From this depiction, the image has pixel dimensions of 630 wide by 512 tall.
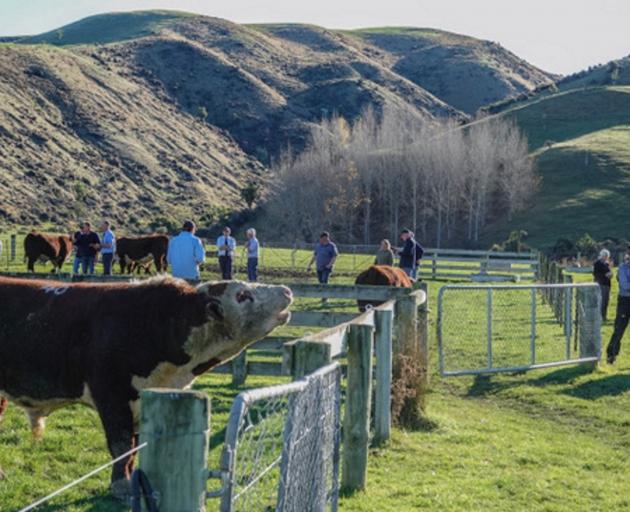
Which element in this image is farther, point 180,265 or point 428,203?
point 428,203

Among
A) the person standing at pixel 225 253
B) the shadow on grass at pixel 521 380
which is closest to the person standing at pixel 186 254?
the shadow on grass at pixel 521 380

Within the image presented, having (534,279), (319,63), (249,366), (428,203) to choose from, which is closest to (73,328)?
(249,366)

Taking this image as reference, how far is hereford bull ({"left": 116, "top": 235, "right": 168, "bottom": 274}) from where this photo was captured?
115 feet

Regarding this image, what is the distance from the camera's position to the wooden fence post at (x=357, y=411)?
7.80 m

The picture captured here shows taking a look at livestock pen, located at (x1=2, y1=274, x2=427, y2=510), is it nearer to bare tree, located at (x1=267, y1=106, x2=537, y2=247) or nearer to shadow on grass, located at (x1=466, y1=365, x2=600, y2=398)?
shadow on grass, located at (x1=466, y1=365, x2=600, y2=398)

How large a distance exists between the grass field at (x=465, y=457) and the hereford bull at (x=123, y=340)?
814 millimetres

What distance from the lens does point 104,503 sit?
23.3 ft

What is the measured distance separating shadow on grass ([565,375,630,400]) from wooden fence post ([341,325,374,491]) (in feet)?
22.3

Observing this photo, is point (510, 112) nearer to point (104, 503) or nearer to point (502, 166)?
point (502, 166)

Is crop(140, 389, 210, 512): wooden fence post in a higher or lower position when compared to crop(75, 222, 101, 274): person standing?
lower

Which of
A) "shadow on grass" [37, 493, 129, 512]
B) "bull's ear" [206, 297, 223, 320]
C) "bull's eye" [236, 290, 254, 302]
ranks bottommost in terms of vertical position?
"shadow on grass" [37, 493, 129, 512]

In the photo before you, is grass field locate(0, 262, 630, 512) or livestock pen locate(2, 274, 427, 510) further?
grass field locate(0, 262, 630, 512)

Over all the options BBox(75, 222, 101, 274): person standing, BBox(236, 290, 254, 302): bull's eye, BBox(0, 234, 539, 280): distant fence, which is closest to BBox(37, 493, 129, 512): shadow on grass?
BBox(236, 290, 254, 302): bull's eye

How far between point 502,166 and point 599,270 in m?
64.3
